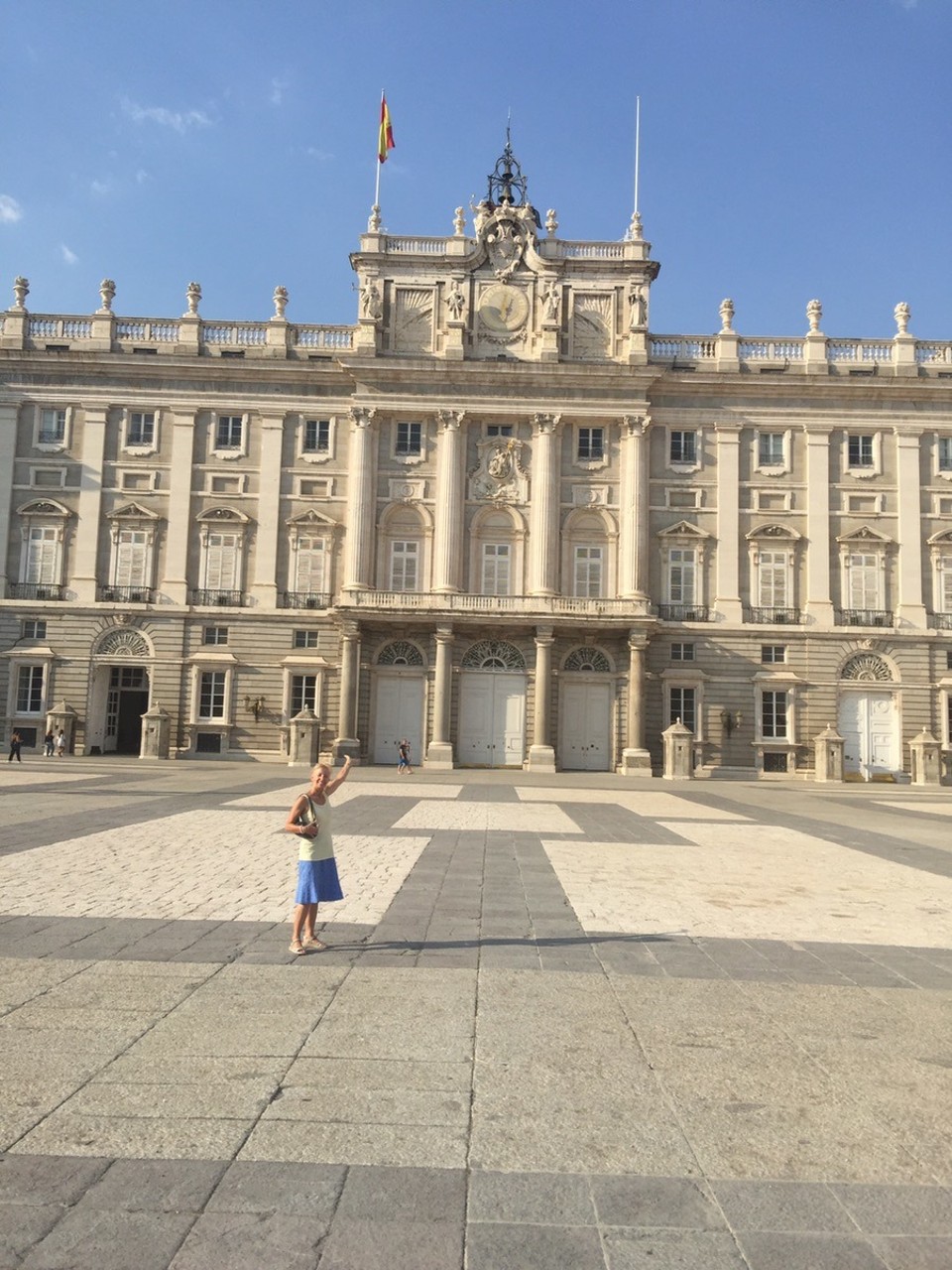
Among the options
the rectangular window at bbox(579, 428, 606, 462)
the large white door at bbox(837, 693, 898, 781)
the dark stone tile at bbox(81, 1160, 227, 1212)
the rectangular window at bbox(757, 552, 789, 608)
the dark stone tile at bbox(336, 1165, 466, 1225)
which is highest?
the rectangular window at bbox(579, 428, 606, 462)

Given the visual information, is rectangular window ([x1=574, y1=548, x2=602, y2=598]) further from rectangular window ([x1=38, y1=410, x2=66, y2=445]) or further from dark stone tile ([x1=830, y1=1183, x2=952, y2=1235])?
dark stone tile ([x1=830, y1=1183, x2=952, y2=1235])

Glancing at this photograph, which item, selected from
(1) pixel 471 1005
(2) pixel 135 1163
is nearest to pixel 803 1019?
(1) pixel 471 1005

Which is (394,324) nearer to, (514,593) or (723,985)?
(514,593)

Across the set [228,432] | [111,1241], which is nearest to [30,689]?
[228,432]

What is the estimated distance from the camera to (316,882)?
6980 millimetres

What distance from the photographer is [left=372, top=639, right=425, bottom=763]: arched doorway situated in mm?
38531

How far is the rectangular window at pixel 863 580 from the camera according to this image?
128ft

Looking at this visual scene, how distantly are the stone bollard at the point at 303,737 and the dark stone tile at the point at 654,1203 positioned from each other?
111ft

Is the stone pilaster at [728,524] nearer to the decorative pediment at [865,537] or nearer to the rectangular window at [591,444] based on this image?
the decorative pediment at [865,537]

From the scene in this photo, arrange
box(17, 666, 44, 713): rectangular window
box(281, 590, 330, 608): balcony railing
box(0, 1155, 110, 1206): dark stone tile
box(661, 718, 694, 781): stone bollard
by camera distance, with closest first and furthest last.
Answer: box(0, 1155, 110, 1206): dark stone tile, box(661, 718, 694, 781): stone bollard, box(17, 666, 44, 713): rectangular window, box(281, 590, 330, 608): balcony railing

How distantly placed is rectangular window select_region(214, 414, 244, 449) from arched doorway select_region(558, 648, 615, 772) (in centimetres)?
1747

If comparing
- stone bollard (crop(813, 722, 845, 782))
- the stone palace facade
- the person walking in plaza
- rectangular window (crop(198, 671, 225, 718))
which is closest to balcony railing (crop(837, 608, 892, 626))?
the stone palace facade

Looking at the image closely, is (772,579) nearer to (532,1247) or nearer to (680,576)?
(680,576)

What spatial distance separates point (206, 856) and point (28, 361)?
3585cm
